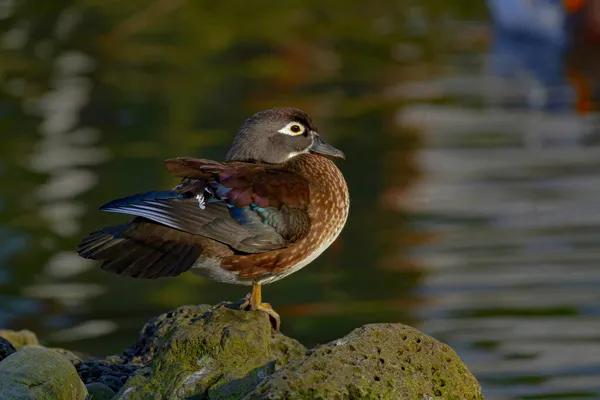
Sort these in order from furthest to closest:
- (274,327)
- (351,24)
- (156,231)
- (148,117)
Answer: (351,24)
(148,117)
(274,327)
(156,231)

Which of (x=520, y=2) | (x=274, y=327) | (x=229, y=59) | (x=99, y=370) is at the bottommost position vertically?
(x=99, y=370)

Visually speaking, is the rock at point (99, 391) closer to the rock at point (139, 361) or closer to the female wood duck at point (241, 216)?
the rock at point (139, 361)

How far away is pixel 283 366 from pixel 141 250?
84cm

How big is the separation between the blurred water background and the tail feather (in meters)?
2.63

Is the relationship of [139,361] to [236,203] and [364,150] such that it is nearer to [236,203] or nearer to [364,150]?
[236,203]

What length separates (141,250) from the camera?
5.37 metres

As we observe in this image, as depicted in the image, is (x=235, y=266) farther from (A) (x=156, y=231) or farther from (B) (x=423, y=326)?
(B) (x=423, y=326)

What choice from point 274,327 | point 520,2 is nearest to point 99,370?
point 274,327

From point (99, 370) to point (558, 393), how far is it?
2.57m

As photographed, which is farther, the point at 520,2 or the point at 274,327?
the point at 520,2

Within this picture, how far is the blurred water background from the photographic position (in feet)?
28.7

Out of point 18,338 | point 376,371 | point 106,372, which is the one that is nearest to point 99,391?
Result: point 106,372

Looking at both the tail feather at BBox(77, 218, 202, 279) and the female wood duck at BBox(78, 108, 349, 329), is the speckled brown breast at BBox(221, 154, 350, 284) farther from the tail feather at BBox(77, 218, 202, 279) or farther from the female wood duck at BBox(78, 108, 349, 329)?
the tail feather at BBox(77, 218, 202, 279)

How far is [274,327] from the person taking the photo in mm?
5910
